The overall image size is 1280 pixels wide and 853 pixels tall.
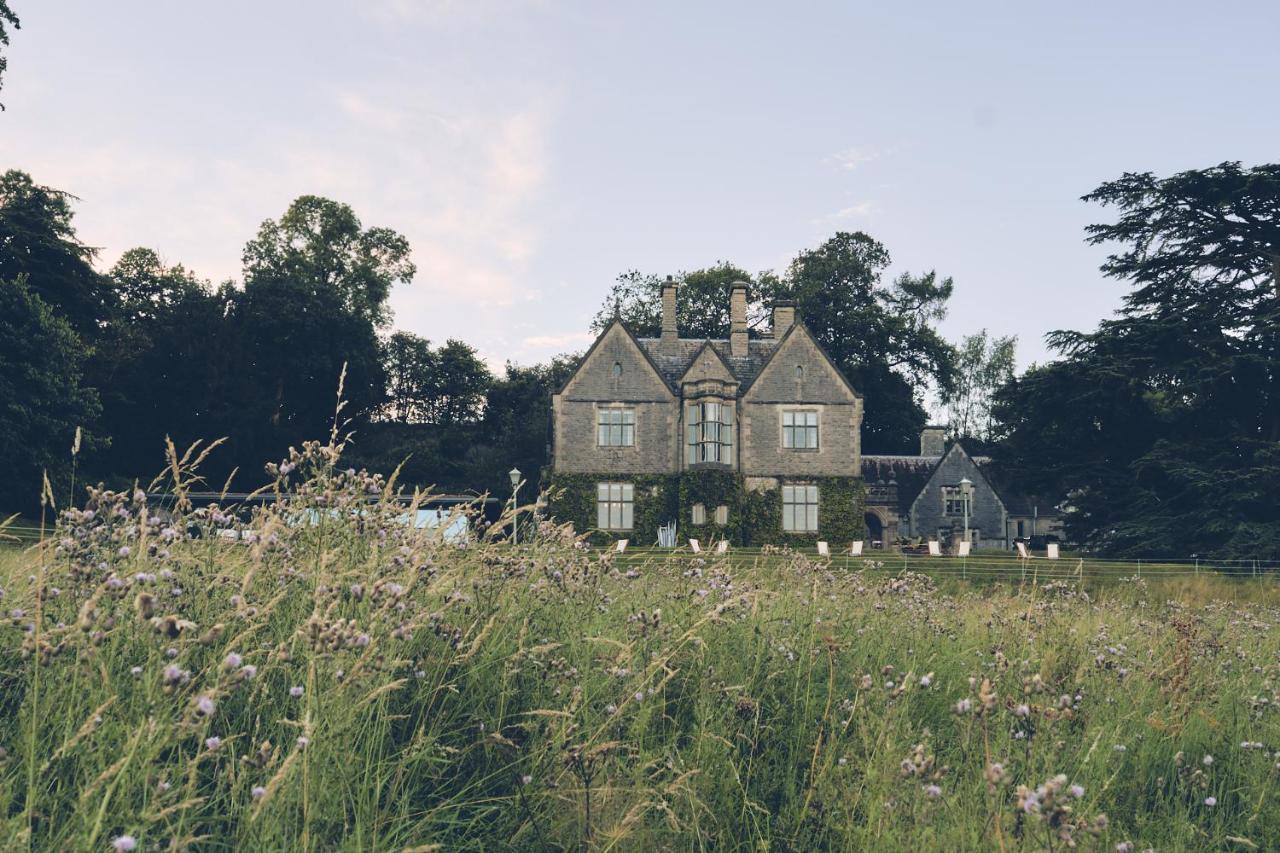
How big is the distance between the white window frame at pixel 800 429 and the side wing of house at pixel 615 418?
4.85 meters

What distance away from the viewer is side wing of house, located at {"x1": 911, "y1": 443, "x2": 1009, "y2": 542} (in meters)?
52.4

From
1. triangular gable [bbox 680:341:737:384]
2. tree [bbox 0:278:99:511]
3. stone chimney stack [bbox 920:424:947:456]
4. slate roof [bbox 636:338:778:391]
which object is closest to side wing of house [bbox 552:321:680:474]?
slate roof [bbox 636:338:778:391]

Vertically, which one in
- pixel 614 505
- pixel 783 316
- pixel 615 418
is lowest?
pixel 614 505

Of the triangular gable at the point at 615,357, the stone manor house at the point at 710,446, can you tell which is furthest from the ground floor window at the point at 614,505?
the triangular gable at the point at 615,357

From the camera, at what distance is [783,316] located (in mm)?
41719

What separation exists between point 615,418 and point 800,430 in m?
8.23

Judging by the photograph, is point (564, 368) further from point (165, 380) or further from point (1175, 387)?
point (1175, 387)

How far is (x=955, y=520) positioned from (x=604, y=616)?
5081 centimetres

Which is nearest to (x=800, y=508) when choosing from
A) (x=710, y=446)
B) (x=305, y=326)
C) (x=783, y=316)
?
(x=710, y=446)

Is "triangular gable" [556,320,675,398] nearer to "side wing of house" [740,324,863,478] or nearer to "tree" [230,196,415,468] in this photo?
"side wing of house" [740,324,863,478]

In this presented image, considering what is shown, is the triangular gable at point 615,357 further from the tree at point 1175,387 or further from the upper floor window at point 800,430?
the tree at point 1175,387

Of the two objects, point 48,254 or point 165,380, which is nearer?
point 48,254

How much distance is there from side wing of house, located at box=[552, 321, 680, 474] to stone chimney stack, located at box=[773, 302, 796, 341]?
7.03 m

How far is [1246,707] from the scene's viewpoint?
5711 millimetres
